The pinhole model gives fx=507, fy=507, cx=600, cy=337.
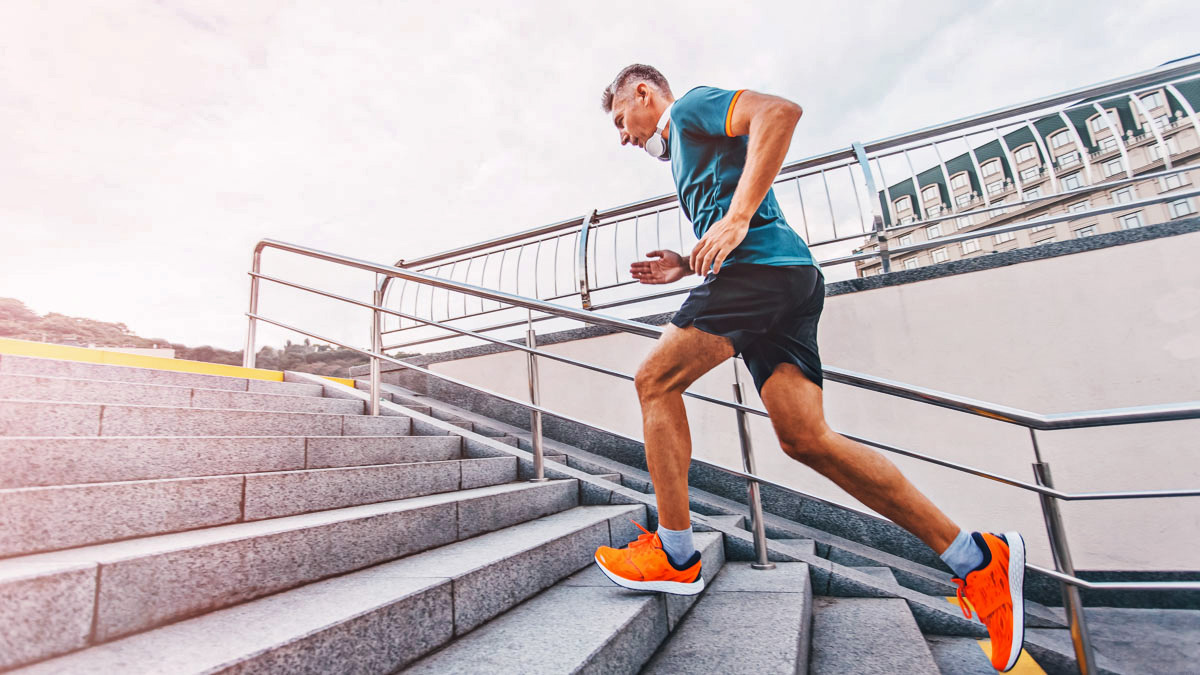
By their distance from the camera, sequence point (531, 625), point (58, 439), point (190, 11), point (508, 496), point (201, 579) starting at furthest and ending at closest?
point (190, 11) < point (508, 496) < point (58, 439) < point (531, 625) < point (201, 579)

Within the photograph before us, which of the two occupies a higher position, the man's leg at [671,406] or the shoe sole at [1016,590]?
the man's leg at [671,406]

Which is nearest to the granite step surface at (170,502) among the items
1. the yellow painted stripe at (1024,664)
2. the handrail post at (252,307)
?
the yellow painted stripe at (1024,664)

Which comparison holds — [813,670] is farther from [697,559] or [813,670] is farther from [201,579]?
[201,579]

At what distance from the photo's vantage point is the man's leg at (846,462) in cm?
139

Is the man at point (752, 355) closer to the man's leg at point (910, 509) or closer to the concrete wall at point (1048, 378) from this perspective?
the man's leg at point (910, 509)

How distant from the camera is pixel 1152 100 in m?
3.03

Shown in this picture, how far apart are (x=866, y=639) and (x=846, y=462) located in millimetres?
690

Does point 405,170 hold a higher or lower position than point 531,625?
higher

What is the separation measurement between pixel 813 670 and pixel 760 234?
1297 millimetres

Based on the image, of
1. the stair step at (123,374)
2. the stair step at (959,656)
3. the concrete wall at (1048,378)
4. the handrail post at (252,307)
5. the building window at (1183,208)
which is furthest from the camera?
the handrail post at (252,307)

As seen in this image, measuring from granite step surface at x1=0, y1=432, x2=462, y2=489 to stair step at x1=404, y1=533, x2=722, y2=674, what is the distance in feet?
3.70

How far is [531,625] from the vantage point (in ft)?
4.20

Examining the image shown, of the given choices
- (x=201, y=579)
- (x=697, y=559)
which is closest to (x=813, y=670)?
(x=697, y=559)

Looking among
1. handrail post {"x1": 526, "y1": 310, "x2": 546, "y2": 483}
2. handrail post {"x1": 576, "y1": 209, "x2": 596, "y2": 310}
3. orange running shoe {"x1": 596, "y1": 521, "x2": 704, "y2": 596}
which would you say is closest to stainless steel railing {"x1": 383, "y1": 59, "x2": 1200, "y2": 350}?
handrail post {"x1": 576, "y1": 209, "x2": 596, "y2": 310}
